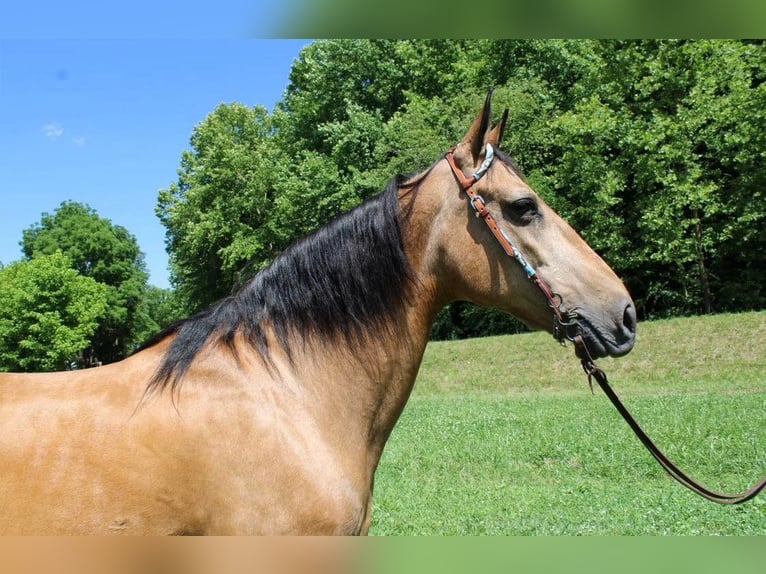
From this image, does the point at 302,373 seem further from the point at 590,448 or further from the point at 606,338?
the point at 590,448

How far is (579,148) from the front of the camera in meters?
24.5

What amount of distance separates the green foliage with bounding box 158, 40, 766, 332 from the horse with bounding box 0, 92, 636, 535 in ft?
74.1

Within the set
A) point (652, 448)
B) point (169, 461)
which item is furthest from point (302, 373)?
point (652, 448)

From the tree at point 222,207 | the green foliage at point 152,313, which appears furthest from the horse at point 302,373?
the green foliage at point 152,313

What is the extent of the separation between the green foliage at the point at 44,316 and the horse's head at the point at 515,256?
131 ft

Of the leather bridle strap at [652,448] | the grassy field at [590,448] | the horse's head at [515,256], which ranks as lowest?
the grassy field at [590,448]

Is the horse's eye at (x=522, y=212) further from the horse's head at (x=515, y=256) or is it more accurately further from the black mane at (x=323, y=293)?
the black mane at (x=323, y=293)

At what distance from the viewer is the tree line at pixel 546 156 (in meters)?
23.0

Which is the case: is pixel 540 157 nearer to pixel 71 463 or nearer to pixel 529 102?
pixel 529 102

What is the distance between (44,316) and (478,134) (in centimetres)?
4131

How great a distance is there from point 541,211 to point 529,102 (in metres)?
25.6

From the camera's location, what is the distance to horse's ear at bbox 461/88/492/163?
2375 mm

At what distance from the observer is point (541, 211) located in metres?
2.38

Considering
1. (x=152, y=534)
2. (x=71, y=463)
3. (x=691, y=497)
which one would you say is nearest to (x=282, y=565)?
(x=152, y=534)
